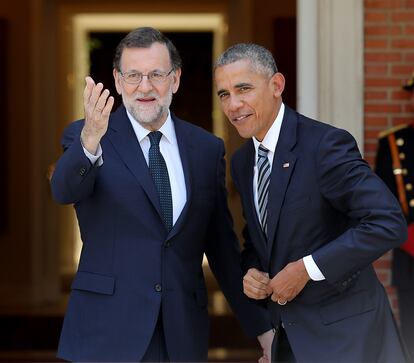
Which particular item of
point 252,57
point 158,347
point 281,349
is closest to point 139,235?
point 158,347

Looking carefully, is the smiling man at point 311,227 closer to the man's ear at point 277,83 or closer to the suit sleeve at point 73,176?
the man's ear at point 277,83

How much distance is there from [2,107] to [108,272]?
698 cm

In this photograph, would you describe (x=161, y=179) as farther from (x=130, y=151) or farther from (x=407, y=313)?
(x=407, y=313)

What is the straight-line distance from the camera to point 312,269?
9.09 feet

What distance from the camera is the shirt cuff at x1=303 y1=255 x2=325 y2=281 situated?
2.77 metres

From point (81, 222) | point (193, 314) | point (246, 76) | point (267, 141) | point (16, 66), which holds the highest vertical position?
point (16, 66)

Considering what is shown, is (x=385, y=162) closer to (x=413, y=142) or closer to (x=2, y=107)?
(x=413, y=142)

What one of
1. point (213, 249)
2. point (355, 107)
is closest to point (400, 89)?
point (355, 107)

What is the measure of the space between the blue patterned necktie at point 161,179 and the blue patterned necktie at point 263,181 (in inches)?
13.0

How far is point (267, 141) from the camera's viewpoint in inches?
119

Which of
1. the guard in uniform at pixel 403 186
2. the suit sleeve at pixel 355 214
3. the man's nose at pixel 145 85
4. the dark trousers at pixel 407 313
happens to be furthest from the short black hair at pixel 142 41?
the dark trousers at pixel 407 313

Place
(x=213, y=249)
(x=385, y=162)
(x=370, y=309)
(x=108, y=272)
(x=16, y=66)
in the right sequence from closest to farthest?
(x=370, y=309)
(x=108, y=272)
(x=213, y=249)
(x=385, y=162)
(x=16, y=66)

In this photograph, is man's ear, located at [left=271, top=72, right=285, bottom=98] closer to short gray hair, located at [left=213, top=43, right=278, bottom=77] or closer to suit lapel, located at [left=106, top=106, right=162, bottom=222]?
short gray hair, located at [left=213, top=43, right=278, bottom=77]

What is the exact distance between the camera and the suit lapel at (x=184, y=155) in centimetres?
313
